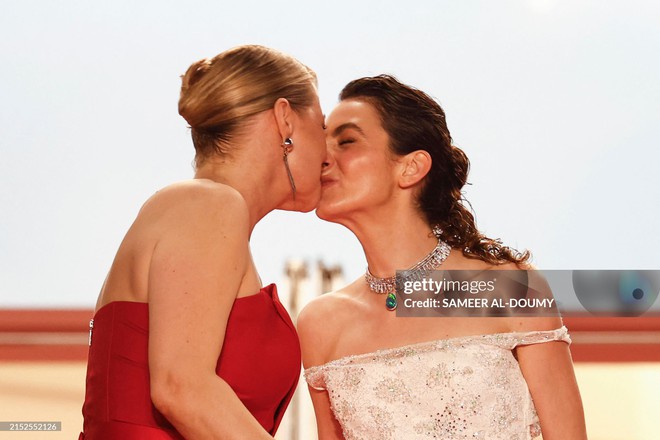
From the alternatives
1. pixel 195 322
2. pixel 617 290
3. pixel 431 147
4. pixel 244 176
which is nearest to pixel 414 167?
pixel 431 147

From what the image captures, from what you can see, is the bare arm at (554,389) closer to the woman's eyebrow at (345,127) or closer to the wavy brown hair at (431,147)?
the wavy brown hair at (431,147)

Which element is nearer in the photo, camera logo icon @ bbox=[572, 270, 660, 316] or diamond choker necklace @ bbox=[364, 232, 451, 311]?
diamond choker necklace @ bbox=[364, 232, 451, 311]

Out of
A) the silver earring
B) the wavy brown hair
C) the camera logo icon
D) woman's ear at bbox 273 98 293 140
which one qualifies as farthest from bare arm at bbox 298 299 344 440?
the camera logo icon

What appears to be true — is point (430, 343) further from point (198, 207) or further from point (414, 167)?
point (198, 207)

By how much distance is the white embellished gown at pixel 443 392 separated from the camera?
5.39ft

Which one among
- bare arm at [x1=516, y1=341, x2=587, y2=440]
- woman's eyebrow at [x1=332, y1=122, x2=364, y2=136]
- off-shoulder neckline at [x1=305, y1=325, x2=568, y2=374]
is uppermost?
woman's eyebrow at [x1=332, y1=122, x2=364, y2=136]

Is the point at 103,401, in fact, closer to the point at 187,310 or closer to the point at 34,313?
the point at 187,310

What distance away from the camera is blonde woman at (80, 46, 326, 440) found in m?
1.12

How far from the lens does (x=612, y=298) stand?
2619 mm

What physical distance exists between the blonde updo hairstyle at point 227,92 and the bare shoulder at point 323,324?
618 millimetres

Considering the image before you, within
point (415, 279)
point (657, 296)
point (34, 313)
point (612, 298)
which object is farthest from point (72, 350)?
point (657, 296)

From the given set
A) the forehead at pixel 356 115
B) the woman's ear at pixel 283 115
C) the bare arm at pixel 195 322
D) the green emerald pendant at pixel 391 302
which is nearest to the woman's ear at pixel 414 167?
Result: the forehead at pixel 356 115

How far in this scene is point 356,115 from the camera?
6.13 ft

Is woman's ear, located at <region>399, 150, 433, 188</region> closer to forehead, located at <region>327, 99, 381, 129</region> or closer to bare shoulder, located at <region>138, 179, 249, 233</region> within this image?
forehead, located at <region>327, 99, 381, 129</region>
